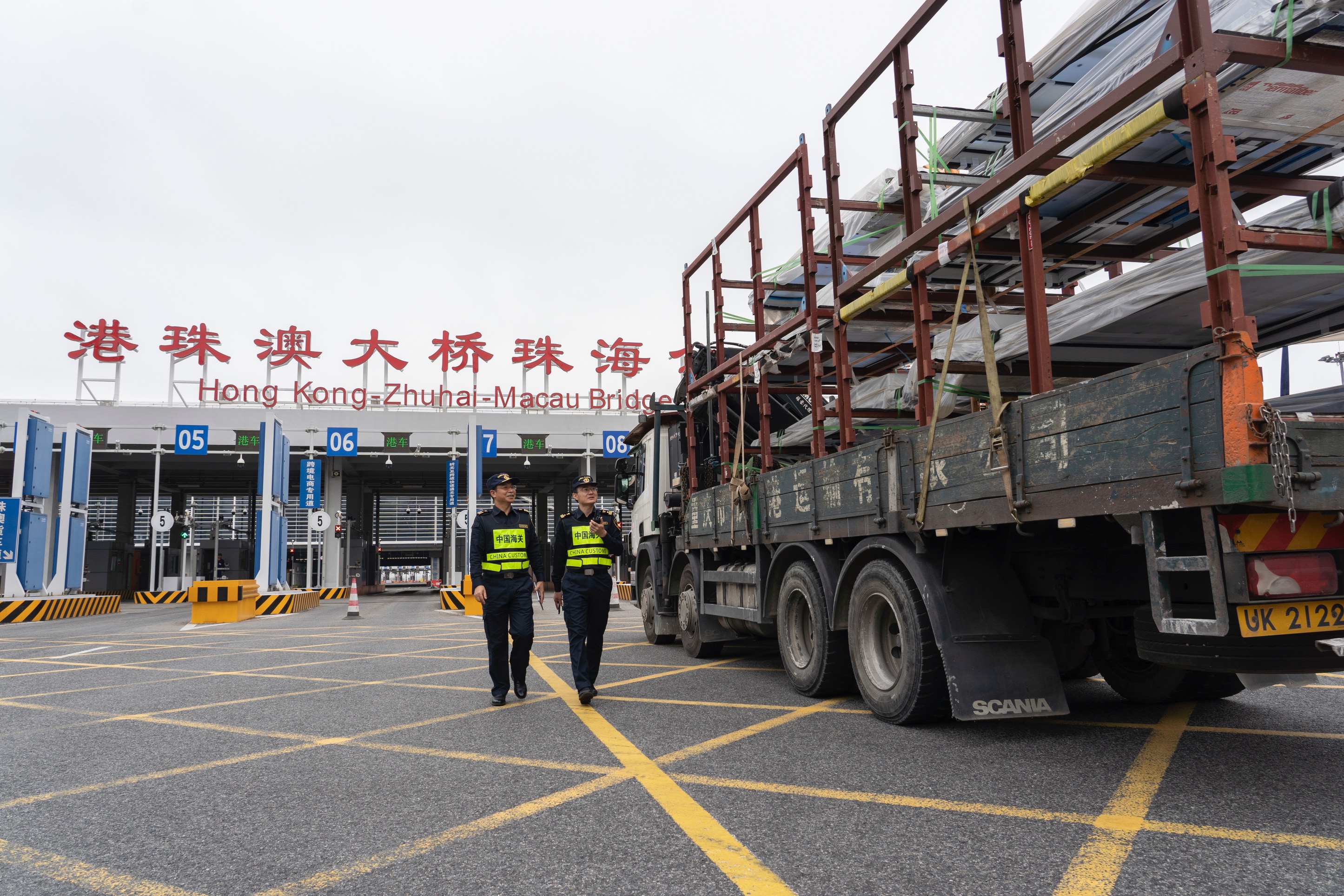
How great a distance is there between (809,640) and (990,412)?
9.42 ft

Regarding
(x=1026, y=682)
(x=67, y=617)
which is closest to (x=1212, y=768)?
(x=1026, y=682)

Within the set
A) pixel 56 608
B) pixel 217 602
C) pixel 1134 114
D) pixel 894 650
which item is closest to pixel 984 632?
pixel 894 650

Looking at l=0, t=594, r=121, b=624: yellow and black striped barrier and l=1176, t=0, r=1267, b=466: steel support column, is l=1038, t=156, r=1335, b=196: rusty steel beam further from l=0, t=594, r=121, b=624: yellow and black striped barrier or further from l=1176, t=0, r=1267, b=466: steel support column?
l=0, t=594, r=121, b=624: yellow and black striped barrier

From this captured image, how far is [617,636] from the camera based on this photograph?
12.5 metres

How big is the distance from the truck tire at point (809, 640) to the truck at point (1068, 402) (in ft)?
0.08

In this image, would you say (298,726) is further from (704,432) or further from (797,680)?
(704,432)

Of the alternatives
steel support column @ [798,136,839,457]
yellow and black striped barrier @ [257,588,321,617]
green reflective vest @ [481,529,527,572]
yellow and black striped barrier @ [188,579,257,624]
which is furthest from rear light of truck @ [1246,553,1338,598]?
yellow and black striped barrier @ [257,588,321,617]

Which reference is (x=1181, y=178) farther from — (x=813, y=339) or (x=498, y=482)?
(x=498, y=482)

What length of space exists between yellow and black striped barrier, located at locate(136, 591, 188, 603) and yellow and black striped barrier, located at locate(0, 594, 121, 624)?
4.31 meters

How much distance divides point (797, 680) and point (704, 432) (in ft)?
12.6

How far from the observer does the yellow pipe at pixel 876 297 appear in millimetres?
5863

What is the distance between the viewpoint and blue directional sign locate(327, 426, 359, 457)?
2684 cm

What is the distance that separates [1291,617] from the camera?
3369 mm

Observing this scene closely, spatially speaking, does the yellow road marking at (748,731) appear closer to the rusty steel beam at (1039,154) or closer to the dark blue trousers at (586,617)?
the dark blue trousers at (586,617)
